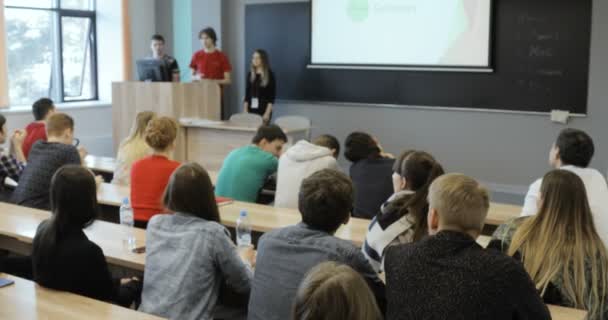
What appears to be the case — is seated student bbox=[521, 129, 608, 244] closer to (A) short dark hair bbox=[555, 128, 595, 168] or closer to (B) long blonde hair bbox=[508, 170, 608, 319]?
(A) short dark hair bbox=[555, 128, 595, 168]

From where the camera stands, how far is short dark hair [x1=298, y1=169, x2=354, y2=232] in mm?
2553

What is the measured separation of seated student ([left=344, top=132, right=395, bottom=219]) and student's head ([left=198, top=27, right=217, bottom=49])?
4.97m

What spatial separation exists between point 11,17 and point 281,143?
19.3ft

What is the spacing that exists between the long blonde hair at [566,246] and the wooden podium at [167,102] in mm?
6399

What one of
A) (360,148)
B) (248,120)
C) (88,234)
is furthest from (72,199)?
(248,120)

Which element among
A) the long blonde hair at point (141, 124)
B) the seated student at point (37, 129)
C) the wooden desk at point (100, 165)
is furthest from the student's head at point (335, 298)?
the seated student at point (37, 129)

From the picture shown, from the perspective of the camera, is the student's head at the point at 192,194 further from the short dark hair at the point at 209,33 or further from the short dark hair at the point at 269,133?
the short dark hair at the point at 209,33

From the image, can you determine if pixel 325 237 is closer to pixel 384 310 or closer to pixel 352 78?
pixel 384 310

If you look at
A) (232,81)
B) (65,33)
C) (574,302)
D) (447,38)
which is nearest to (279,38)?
(232,81)

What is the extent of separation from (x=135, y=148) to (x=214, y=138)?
3.11 meters

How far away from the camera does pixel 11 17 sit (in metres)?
9.59

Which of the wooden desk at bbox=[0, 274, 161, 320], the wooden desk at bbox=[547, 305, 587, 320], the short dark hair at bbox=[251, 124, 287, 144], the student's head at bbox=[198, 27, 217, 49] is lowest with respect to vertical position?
the wooden desk at bbox=[0, 274, 161, 320]

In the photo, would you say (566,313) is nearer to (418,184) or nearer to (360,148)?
(418,184)

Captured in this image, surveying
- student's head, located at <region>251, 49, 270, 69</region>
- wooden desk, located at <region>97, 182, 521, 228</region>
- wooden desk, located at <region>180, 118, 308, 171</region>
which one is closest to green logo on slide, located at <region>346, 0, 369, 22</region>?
student's head, located at <region>251, 49, 270, 69</region>
